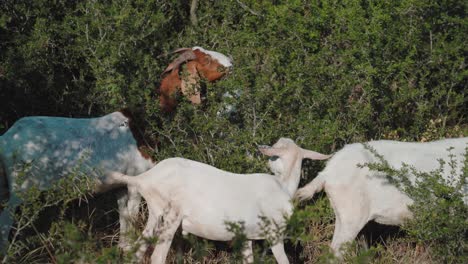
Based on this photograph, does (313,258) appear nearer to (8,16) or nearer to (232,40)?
(232,40)

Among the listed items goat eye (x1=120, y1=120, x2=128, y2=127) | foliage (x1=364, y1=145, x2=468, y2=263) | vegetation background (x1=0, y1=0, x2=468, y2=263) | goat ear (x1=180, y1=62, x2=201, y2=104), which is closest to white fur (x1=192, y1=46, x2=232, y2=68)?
vegetation background (x1=0, y1=0, x2=468, y2=263)

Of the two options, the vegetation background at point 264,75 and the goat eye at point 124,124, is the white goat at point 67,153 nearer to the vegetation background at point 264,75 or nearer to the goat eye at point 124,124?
the goat eye at point 124,124

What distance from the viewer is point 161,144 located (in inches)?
314

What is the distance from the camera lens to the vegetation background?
7.78m

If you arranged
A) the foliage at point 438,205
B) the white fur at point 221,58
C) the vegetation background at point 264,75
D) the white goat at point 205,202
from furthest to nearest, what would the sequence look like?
the white fur at point 221,58 → the vegetation background at point 264,75 → the foliage at point 438,205 → the white goat at point 205,202

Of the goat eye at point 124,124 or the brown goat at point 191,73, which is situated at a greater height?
the brown goat at point 191,73

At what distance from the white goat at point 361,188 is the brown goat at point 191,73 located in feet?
5.70

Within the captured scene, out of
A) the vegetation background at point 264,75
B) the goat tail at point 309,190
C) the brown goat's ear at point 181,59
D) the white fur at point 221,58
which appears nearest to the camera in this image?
the goat tail at point 309,190

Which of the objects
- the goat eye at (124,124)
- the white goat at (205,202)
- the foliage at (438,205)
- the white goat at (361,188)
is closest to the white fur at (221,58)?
the goat eye at (124,124)

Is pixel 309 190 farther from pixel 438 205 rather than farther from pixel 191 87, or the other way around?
pixel 191 87

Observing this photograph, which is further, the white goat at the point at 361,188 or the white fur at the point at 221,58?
the white fur at the point at 221,58

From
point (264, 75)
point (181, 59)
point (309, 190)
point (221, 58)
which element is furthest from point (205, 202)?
point (221, 58)

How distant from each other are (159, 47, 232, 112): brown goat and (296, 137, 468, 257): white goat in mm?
1738

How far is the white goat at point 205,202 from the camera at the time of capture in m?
6.29
